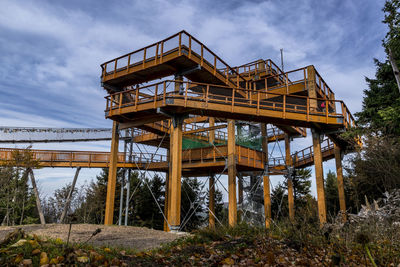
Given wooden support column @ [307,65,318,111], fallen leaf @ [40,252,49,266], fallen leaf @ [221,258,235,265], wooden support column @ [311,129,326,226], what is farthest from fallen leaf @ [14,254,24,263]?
wooden support column @ [307,65,318,111]

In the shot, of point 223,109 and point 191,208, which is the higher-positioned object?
point 223,109

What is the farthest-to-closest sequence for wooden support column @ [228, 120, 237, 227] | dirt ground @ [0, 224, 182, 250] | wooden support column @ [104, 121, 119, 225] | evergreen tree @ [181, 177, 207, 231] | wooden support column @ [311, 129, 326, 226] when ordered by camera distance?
evergreen tree @ [181, 177, 207, 231] < wooden support column @ [104, 121, 119, 225] < wooden support column @ [228, 120, 237, 227] < wooden support column @ [311, 129, 326, 226] < dirt ground @ [0, 224, 182, 250]

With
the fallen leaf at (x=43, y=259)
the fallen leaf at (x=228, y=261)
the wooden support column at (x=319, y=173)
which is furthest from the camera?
the wooden support column at (x=319, y=173)

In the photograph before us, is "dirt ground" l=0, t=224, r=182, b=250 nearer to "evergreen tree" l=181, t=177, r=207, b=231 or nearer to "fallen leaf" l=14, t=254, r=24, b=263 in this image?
"fallen leaf" l=14, t=254, r=24, b=263

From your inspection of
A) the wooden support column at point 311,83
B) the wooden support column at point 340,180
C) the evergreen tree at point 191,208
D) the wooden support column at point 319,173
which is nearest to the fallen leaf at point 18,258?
the wooden support column at point 319,173

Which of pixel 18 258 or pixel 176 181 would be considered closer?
pixel 18 258

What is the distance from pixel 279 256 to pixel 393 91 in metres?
15.8

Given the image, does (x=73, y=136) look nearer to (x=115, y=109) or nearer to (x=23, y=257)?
(x=115, y=109)

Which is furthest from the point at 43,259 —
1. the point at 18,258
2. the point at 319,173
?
the point at 319,173

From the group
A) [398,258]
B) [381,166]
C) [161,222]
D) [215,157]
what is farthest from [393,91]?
[161,222]

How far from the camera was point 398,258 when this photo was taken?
5.57m

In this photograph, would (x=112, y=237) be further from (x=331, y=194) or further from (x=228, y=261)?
(x=331, y=194)

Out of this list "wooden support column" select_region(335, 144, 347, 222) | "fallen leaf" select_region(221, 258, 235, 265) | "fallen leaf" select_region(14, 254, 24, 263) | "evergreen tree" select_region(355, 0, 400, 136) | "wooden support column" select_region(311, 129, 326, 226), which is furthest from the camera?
"wooden support column" select_region(335, 144, 347, 222)

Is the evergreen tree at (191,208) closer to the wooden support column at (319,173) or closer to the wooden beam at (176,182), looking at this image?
the wooden beam at (176,182)
